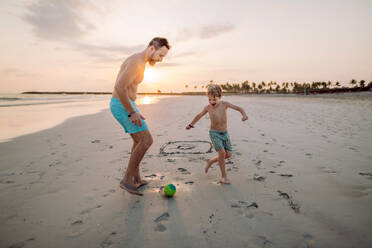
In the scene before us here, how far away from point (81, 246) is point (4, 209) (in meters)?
1.52

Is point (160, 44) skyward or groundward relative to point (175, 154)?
skyward

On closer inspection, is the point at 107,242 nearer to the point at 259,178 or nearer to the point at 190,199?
the point at 190,199

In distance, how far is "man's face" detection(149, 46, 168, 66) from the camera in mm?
2886

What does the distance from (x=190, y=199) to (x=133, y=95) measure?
1786 millimetres

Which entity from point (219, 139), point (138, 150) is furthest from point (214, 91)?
point (138, 150)

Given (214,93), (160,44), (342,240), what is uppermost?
(160,44)

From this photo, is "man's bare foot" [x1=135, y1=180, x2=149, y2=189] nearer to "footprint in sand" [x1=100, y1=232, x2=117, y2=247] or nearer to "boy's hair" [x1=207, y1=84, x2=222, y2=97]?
"footprint in sand" [x1=100, y1=232, x2=117, y2=247]

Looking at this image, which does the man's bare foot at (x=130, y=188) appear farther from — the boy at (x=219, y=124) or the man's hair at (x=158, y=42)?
the man's hair at (x=158, y=42)

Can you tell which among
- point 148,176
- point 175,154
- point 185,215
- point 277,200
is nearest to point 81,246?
point 185,215

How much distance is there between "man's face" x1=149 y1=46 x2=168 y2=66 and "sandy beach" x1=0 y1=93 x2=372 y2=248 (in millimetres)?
2046

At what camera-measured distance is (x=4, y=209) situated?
268 cm

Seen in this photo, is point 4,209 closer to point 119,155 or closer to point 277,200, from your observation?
point 119,155

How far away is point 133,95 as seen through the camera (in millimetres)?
3031

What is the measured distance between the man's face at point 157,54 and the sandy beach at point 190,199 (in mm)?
2046
